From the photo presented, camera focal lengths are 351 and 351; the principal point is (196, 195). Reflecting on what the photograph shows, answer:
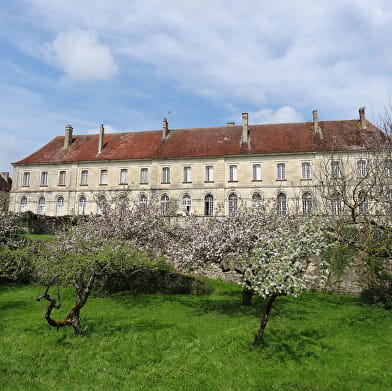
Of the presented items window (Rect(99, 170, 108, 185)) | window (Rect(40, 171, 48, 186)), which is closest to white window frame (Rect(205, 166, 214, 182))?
window (Rect(99, 170, 108, 185))

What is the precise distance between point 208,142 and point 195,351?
2933 cm

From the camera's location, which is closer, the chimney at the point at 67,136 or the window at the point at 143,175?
the window at the point at 143,175

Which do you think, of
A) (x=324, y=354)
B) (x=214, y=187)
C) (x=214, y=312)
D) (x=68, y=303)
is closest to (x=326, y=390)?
(x=324, y=354)

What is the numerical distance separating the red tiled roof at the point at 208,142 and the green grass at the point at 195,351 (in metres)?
23.0

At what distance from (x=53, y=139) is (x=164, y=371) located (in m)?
39.5

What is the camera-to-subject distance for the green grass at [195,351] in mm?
7492

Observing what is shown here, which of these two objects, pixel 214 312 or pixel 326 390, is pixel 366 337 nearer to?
pixel 326 390

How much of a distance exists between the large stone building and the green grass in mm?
20652

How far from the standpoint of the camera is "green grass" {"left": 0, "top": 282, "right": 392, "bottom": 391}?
24.6 feet

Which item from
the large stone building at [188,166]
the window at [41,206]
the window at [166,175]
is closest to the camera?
the large stone building at [188,166]

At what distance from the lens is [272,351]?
875cm

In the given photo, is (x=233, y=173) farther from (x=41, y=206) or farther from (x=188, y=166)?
(x=41, y=206)

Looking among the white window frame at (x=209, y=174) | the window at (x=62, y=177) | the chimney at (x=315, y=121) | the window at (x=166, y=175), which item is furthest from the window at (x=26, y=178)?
the chimney at (x=315, y=121)

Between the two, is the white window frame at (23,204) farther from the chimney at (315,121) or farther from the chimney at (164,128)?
the chimney at (315,121)
